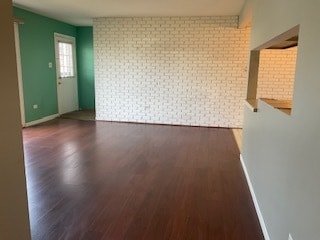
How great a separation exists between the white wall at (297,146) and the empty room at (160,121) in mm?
12

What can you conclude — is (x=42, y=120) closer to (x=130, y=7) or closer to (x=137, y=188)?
(x=130, y=7)

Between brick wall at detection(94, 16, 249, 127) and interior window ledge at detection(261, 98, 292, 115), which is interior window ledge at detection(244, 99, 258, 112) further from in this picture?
brick wall at detection(94, 16, 249, 127)

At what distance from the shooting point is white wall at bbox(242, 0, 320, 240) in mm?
1328

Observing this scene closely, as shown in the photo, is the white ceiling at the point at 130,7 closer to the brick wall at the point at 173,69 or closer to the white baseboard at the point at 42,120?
the brick wall at the point at 173,69

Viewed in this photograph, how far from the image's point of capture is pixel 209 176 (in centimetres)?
359

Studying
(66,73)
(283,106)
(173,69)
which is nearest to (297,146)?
(283,106)

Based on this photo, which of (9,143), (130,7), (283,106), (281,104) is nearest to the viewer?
(9,143)

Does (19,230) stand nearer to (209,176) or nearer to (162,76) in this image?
(209,176)

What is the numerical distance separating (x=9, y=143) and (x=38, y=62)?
5.80m

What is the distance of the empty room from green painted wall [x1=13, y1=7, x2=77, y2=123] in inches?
1.5

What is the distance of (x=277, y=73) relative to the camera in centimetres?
604

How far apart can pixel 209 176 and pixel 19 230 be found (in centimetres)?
251

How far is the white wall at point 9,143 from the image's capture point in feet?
4.22

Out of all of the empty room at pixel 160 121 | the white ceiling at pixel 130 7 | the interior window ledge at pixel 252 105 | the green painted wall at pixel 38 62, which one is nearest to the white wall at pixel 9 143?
the empty room at pixel 160 121
